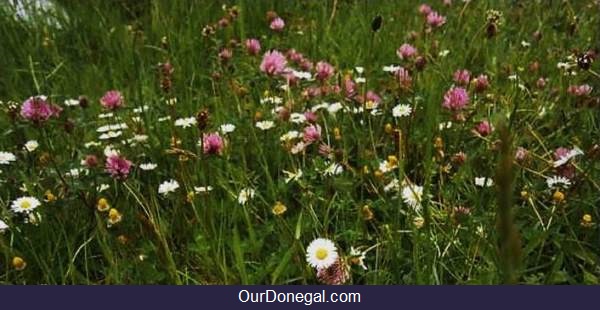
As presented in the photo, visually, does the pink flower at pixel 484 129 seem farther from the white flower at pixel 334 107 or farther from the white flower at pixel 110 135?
the white flower at pixel 110 135

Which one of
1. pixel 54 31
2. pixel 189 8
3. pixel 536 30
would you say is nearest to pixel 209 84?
pixel 189 8

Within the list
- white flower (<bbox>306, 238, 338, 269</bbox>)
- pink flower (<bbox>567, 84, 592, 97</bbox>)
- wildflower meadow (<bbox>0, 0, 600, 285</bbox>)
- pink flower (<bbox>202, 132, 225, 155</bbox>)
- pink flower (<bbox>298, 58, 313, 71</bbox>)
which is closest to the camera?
white flower (<bbox>306, 238, 338, 269</bbox>)

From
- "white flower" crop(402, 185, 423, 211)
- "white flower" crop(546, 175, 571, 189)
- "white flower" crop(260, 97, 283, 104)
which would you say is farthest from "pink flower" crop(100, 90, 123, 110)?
"white flower" crop(546, 175, 571, 189)

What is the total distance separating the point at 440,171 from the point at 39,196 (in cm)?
91

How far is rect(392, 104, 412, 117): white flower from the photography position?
5.68 ft

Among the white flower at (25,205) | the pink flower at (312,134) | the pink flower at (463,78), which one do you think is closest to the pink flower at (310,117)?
the pink flower at (312,134)

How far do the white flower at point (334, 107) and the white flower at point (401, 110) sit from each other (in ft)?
0.56

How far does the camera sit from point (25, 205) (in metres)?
1.53

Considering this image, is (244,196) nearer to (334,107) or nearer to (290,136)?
(290,136)

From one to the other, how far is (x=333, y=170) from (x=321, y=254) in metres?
0.34

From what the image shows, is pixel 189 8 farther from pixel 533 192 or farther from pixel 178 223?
pixel 533 192

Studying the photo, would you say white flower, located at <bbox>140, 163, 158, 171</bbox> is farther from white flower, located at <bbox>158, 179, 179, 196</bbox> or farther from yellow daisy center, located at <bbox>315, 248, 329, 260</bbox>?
yellow daisy center, located at <bbox>315, 248, 329, 260</bbox>

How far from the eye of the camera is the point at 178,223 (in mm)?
1522

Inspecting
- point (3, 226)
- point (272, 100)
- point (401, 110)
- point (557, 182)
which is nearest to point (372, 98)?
point (401, 110)
